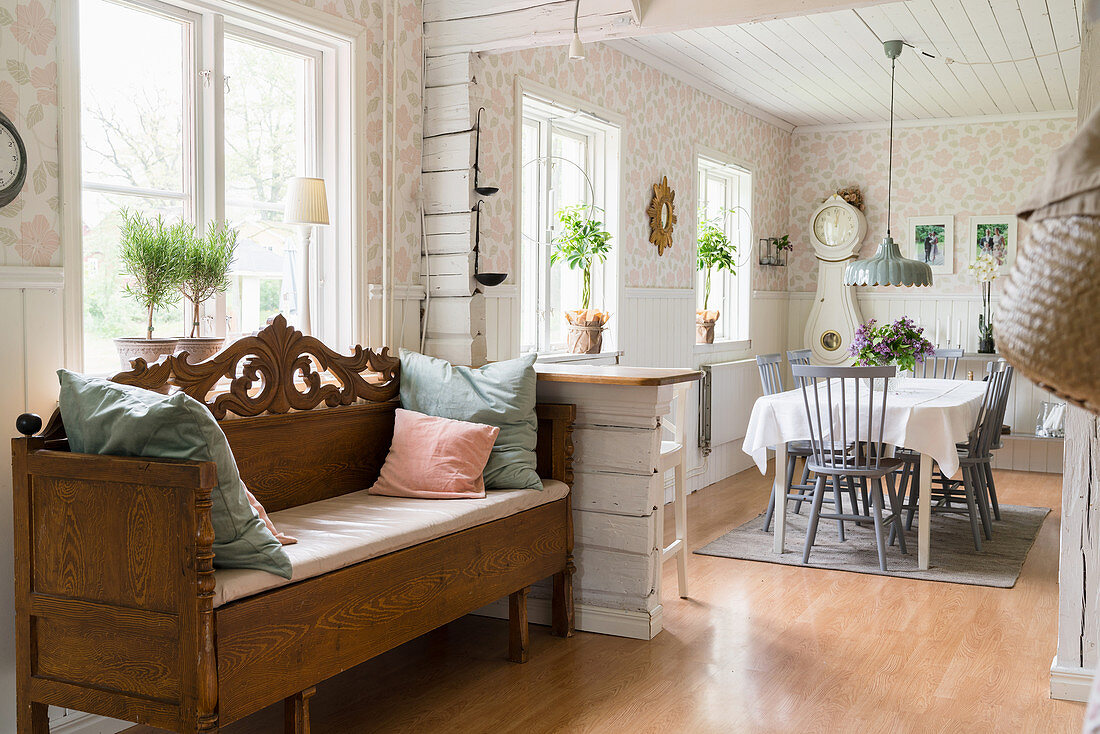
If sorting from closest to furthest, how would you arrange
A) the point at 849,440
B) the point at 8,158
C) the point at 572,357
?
the point at 8,158 < the point at 849,440 < the point at 572,357

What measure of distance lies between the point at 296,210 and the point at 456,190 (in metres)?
0.82

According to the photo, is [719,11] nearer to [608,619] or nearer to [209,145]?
[209,145]

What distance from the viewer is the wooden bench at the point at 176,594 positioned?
6.94 feet

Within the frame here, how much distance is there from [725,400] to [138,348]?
485 cm

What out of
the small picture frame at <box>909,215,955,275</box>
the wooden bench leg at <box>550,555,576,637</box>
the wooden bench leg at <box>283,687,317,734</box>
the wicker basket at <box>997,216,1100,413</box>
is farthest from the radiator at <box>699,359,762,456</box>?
the wicker basket at <box>997,216,1100,413</box>

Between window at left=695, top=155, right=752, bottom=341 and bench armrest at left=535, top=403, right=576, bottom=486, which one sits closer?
bench armrest at left=535, top=403, right=576, bottom=486

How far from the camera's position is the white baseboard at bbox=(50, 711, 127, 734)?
2.65 metres

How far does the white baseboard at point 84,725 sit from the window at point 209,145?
0.96 metres

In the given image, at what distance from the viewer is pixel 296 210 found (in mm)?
3252

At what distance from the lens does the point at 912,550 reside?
496 cm

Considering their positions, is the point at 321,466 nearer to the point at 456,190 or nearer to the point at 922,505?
the point at 456,190

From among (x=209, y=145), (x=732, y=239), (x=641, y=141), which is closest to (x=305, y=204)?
(x=209, y=145)

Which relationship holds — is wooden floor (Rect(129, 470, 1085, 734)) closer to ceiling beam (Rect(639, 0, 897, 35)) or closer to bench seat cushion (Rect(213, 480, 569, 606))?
bench seat cushion (Rect(213, 480, 569, 606))

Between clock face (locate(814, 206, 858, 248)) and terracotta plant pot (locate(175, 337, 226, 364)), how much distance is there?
6.15m
